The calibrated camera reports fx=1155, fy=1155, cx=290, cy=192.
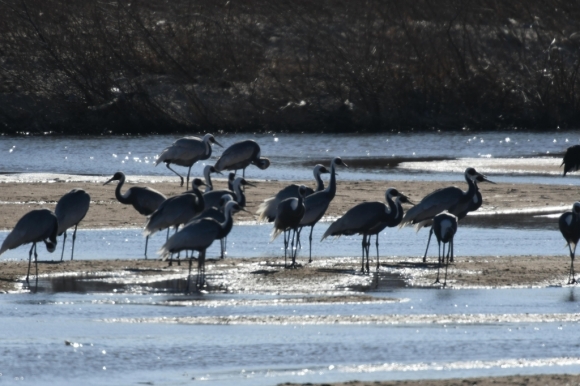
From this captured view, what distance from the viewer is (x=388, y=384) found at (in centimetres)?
864

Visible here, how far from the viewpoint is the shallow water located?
2919cm

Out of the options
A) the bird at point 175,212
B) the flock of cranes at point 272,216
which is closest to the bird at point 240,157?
the flock of cranes at point 272,216

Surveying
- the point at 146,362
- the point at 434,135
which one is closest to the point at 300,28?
the point at 434,135

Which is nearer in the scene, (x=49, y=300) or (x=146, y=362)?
(x=146, y=362)

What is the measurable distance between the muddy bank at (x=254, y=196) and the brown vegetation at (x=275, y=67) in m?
19.9

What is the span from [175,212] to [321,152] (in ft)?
69.2

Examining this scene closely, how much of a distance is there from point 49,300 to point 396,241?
7060mm

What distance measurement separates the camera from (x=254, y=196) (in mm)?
22406

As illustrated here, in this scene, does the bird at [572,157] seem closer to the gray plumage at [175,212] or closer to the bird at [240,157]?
the bird at [240,157]

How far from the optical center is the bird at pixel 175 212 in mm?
15375

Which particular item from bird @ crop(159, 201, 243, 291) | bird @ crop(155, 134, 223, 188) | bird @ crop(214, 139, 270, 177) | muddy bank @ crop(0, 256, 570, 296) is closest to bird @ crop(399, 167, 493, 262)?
muddy bank @ crop(0, 256, 570, 296)

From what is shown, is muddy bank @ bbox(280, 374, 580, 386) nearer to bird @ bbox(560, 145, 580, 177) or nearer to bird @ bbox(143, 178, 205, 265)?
bird @ bbox(143, 178, 205, 265)

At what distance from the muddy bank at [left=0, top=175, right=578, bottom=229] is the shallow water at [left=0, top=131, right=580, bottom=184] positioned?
95.7 inches

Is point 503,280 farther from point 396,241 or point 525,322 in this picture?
point 396,241
